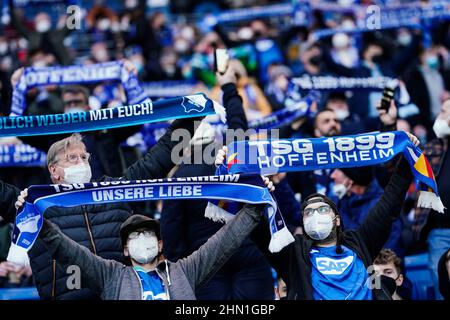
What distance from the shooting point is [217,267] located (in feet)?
22.2

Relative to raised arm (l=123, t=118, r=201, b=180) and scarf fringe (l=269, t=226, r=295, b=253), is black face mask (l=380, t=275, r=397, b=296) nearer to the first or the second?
scarf fringe (l=269, t=226, r=295, b=253)

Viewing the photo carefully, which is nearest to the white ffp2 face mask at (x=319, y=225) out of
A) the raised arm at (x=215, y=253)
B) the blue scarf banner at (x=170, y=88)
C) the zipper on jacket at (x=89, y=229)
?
the raised arm at (x=215, y=253)

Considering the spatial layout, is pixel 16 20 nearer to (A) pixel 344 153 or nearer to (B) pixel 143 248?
(A) pixel 344 153

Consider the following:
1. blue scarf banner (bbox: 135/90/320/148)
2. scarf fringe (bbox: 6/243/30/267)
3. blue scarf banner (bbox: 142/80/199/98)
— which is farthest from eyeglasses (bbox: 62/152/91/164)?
blue scarf banner (bbox: 142/80/199/98)

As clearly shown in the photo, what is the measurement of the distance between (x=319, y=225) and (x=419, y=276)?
2703 millimetres

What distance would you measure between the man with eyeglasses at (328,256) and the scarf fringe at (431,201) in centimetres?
37

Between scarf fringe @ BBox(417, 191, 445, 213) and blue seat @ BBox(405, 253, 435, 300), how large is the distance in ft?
5.41

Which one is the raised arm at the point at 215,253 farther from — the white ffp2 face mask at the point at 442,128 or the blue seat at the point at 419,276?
the blue seat at the point at 419,276

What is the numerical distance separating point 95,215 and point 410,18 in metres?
6.93

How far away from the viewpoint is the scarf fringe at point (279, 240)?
6.74 m

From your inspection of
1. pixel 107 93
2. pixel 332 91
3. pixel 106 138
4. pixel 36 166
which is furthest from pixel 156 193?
pixel 107 93

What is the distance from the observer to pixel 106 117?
7.57m

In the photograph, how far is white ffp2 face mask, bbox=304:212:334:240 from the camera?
6.92 metres

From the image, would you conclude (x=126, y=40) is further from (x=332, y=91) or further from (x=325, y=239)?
(x=325, y=239)
